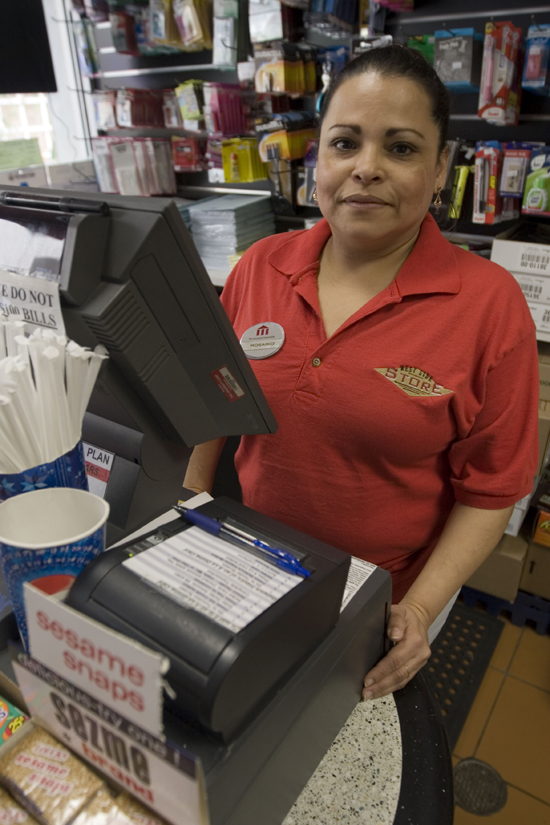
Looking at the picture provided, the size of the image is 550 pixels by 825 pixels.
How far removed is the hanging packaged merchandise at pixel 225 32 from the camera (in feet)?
8.24

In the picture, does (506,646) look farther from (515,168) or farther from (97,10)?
(97,10)

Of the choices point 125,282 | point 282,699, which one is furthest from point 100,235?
point 282,699

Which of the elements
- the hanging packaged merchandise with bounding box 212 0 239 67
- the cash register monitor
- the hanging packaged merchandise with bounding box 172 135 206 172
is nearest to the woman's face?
the cash register monitor

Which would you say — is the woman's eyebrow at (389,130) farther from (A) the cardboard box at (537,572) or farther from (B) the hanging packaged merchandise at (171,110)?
(B) the hanging packaged merchandise at (171,110)

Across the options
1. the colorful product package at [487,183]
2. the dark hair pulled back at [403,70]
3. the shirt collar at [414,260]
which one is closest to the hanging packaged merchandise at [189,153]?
the colorful product package at [487,183]

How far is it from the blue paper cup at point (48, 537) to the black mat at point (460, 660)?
1.65 m

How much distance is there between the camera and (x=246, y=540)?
665mm

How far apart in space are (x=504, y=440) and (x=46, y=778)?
87 centimetres

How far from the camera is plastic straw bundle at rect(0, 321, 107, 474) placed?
58cm

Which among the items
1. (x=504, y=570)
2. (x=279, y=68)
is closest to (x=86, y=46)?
(x=279, y=68)

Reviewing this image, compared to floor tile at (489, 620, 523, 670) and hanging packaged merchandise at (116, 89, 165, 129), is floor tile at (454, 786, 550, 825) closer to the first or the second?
floor tile at (489, 620, 523, 670)

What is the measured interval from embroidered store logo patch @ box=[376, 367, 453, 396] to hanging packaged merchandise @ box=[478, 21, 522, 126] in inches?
51.7

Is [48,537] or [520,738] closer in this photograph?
[48,537]

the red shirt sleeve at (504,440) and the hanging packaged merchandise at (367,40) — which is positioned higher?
the hanging packaged merchandise at (367,40)
